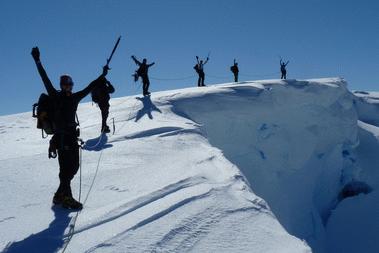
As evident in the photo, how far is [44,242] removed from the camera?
10.8 ft

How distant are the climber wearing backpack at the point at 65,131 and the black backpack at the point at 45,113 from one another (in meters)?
0.03

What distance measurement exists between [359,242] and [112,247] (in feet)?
53.4

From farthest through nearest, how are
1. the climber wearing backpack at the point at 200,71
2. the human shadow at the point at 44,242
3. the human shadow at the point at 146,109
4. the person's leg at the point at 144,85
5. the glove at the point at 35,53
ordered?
the climber wearing backpack at the point at 200,71 < the person's leg at the point at 144,85 < the human shadow at the point at 146,109 < the glove at the point at 35,53 < the human shadow at the point at 44,242

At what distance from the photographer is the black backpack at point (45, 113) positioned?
161 inches

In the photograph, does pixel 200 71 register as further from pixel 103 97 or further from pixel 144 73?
pixel 103 97

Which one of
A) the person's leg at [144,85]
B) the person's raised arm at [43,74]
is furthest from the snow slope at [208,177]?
the person's raised arm at [43,74]

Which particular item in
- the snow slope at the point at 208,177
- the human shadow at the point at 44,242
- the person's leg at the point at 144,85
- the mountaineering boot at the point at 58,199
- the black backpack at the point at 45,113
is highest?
the black backpack at the point at 45,113

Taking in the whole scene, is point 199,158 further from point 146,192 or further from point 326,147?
point 326,147

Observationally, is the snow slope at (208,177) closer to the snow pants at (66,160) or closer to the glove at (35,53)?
the snow pants at (66,160)

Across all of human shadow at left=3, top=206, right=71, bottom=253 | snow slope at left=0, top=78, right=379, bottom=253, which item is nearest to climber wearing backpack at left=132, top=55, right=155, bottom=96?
snow slope at left=0, top=78, right=379, bottom=253

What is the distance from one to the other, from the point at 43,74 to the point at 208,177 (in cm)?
282

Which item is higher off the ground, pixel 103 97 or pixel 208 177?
pixel 103 97

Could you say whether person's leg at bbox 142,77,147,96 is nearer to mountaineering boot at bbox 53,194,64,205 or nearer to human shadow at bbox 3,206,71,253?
mountaineering boot at bbox 53,194,64,205

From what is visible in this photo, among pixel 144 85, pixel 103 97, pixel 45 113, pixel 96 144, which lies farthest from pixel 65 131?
pixel 144 85
